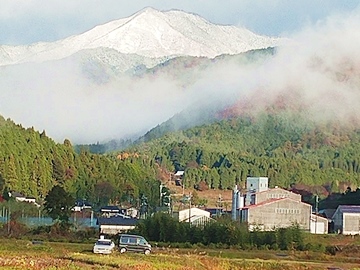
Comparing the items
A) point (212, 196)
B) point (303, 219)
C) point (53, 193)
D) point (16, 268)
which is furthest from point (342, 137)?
point (16, 268)

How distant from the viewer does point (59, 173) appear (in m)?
111

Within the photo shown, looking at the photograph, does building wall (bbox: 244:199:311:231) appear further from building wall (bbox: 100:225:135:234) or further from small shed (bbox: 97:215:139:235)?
building wall (bbox: 100:225:135:234)

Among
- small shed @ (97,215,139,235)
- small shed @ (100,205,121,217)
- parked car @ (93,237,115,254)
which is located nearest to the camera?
parked car @ (93,237,115,254)

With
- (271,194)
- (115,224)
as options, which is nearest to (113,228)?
(115,224)

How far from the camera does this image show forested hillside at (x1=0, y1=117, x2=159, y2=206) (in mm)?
102000

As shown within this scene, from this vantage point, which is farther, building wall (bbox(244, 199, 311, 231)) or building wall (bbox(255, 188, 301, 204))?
building wall (bbox(255, 188, 301, 204))

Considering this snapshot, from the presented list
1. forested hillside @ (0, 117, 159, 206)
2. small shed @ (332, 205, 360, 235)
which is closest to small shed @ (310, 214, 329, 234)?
small shed @ (332, 205, 360, 235)

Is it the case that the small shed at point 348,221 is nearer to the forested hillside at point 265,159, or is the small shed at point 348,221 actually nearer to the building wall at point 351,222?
the building wall at point 351,222

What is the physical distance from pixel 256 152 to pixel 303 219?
104m

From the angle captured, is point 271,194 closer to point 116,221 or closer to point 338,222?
point 338,222

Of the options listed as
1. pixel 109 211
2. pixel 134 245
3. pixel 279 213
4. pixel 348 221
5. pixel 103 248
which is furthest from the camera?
pixel 109 211

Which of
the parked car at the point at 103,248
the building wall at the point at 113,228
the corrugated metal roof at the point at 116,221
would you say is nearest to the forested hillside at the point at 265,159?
the corrugated metal roof at the point at 116,221

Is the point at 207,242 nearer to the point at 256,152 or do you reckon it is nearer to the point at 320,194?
the point at 320,194

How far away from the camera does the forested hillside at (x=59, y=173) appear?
10200 centimetres
